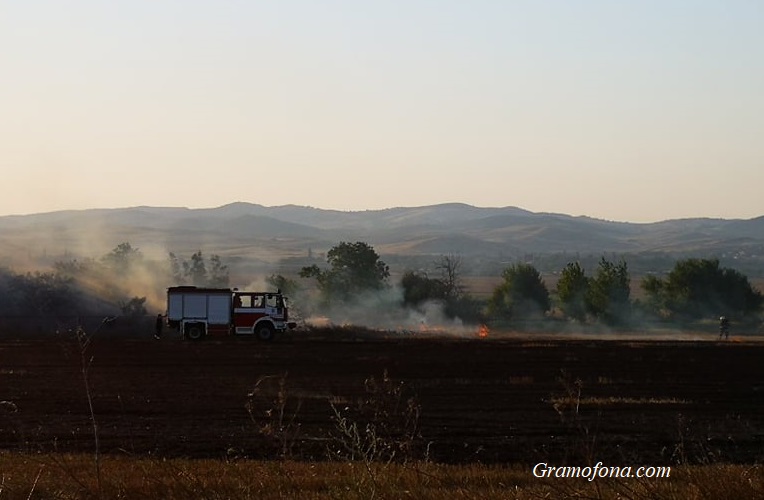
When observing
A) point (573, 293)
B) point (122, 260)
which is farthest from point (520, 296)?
point (122, 260)

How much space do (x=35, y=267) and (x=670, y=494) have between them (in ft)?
327

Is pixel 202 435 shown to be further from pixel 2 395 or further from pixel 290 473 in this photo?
pixel 2 395

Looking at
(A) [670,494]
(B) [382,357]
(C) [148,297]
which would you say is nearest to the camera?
(A) [670,494]

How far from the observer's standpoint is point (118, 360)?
43.8m

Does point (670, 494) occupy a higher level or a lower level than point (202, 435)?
higher

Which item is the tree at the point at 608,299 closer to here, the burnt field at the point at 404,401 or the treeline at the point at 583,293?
the treeline at the point at 583,293

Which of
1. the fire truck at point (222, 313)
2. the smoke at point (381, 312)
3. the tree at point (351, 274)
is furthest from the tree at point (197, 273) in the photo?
the fire truck at point (222, 313)

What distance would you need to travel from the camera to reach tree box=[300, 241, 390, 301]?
381 ft

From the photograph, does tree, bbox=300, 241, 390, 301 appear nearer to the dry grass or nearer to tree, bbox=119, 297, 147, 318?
tree, bbox=119, 297, 147, 318

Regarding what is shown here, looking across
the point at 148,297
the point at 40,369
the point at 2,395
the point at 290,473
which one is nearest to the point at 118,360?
the point at 40,369

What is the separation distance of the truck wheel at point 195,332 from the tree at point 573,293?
2387 inches

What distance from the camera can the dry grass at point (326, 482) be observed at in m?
9.98

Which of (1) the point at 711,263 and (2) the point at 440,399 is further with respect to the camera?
(1) the point at 711,263

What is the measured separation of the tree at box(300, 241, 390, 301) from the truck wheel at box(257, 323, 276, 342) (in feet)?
173
